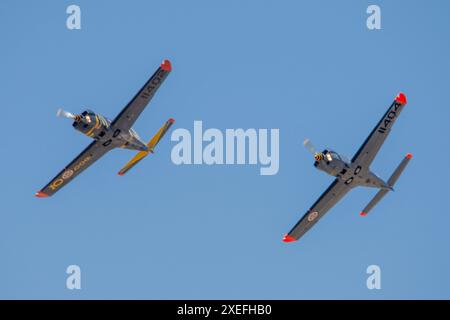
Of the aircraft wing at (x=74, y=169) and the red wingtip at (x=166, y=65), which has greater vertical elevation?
the red wingtip at (x=166, y=65)

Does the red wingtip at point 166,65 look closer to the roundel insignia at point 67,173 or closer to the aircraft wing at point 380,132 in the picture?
the roundel insignia at point 67,173

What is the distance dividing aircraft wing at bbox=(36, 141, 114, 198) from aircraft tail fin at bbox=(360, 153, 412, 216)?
14067 mm

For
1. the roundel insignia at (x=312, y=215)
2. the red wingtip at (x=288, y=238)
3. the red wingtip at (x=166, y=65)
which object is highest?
the red wingtip at (x=166, y=65)

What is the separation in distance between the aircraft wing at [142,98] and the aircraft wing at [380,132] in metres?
10.8

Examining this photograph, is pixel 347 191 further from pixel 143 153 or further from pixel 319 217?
pixel 143 153

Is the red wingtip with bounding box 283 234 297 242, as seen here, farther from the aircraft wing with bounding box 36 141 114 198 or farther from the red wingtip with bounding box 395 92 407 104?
the aircraft wing with bounding box 36 141 114 198

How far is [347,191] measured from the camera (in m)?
58.7

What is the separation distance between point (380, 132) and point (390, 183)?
329cm

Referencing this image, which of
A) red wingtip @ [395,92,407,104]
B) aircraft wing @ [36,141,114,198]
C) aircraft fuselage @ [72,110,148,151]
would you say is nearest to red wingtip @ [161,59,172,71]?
aircraft fuselage @ [72,110,148,151]

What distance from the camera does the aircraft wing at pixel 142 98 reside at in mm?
56906

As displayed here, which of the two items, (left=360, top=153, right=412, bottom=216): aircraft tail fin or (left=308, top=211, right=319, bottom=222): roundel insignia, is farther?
(left=308, top=211, right=319, bottom=222): roundel insignia

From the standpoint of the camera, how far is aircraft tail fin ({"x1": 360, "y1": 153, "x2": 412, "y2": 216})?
57625 mm

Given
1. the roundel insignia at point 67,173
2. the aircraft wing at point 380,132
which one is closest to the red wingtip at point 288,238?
the aircraft wing at point 380,132

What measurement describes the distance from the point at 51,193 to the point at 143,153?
17.9ft
